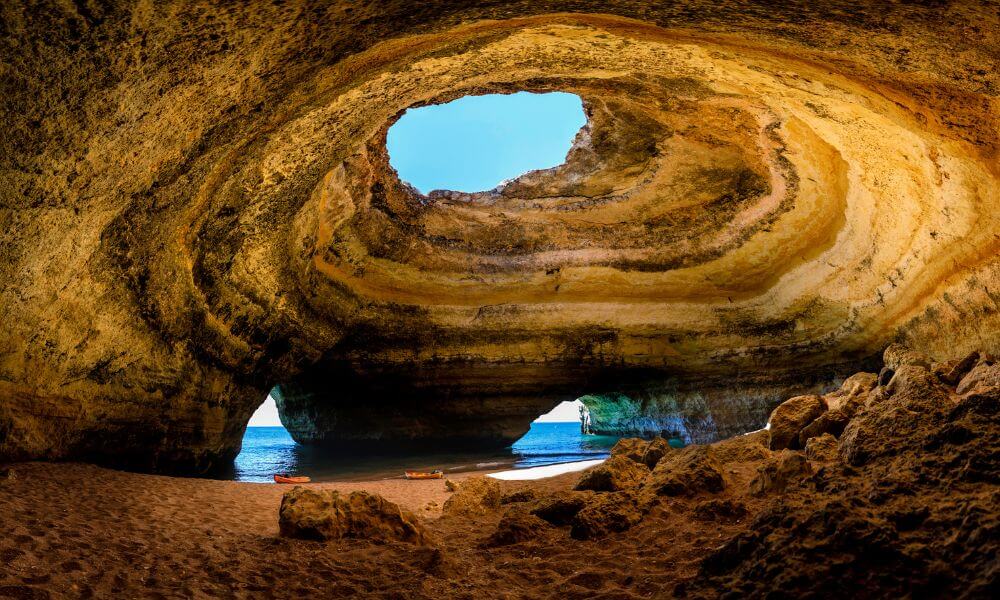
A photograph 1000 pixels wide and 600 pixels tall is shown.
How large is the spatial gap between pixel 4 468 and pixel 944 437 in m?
6.95

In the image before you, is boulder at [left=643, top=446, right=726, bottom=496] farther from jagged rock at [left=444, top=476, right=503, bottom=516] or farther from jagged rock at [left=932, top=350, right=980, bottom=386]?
jagged rock at [left=932, top=350, right=980, bottom=386]

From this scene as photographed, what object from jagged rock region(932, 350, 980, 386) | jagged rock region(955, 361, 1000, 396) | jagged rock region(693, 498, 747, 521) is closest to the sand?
jagged rock region(693, 498, 747, 521)

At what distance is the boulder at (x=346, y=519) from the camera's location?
3.68m

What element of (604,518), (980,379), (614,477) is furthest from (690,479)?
(980,379)

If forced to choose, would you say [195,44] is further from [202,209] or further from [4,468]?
[4,468]

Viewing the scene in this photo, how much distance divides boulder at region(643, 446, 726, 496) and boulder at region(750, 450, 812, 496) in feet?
1.02

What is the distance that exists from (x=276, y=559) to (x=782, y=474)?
126 inches

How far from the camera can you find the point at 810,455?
4.36 meters

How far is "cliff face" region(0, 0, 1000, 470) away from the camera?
3994 mm

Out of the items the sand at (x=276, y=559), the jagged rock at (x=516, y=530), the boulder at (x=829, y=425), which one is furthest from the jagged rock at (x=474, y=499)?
the boulder at (x=829, y=425)

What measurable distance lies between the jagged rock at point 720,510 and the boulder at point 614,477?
1.11 m

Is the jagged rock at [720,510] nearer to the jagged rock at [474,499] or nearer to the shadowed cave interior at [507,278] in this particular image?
the shadowed cave interior at [507,278]

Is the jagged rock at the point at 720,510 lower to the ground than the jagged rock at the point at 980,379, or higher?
lower

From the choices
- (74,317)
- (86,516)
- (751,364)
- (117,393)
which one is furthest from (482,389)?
(86,516)
